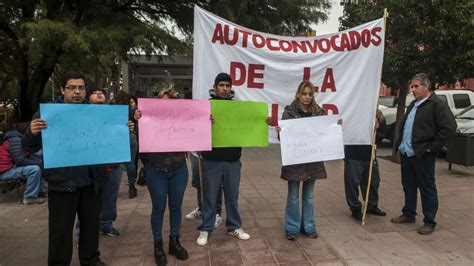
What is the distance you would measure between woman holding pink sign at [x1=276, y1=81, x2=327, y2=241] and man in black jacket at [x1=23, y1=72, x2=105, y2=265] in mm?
2046

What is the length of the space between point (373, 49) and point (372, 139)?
1.09 meters

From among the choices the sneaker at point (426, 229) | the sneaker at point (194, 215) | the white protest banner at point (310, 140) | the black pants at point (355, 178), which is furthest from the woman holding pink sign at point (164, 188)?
the sneaker at point (426, 229)

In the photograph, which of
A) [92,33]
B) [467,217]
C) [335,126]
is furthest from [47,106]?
[467,217]

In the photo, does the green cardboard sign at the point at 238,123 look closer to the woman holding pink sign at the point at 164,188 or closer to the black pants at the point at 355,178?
the woman holding pink sign at the point at 164,188

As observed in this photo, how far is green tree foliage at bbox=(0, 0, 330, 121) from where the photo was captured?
7.79 meters

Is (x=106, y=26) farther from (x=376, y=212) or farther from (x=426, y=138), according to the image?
(x=426, y=138)

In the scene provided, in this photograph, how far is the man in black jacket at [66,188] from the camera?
3328 millimetres

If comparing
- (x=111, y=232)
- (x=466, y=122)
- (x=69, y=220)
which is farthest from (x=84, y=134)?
(x=466, y=122)

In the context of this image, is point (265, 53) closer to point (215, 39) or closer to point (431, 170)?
point (215, 39)

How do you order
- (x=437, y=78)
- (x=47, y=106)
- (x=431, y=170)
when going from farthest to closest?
(x=437, y=78) → (x=431, y=170) → (x=47, y=106)

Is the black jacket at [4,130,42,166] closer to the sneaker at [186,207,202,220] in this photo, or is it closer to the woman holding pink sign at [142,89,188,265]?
the sneaker at [186,207,202,220]

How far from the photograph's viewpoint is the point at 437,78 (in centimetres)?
996

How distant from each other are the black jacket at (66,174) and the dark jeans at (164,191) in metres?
0.53

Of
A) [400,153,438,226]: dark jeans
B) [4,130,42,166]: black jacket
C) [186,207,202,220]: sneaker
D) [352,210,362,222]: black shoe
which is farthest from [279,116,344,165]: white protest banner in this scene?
[4,130,42,166]: black jacket
